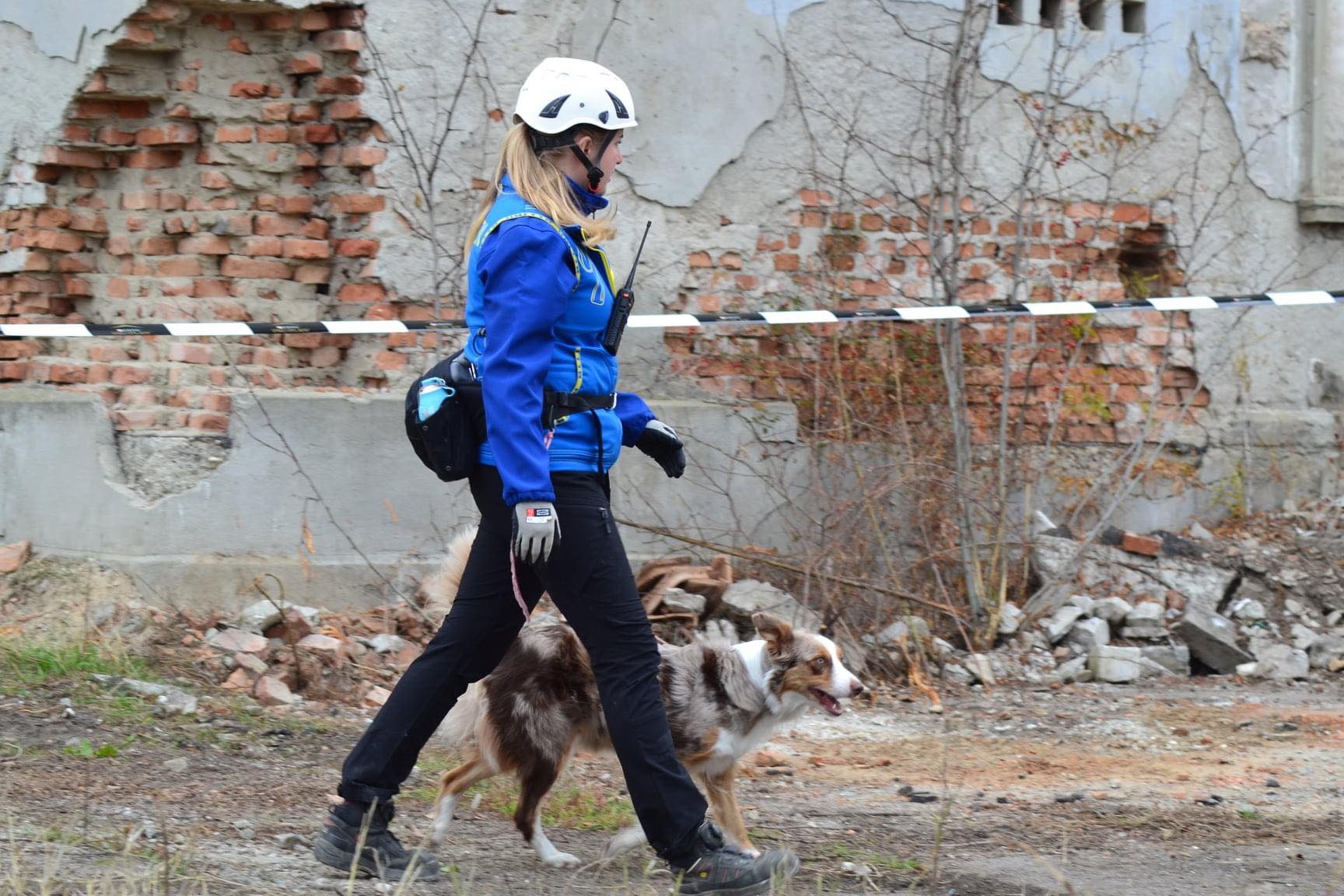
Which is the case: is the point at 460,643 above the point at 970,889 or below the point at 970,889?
above

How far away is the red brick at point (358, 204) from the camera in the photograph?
7648 millimetres

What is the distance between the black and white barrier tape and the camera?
666 centimetres

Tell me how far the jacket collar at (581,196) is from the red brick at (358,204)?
150 inches

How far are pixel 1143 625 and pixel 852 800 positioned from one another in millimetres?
3228

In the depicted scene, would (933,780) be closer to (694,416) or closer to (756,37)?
(694,416)

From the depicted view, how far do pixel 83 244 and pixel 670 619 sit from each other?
3795 mm

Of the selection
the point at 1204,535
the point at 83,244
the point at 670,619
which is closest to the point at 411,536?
the point at 670,619

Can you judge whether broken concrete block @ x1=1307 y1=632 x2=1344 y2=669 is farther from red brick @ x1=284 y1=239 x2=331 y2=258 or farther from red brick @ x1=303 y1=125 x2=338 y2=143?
red brick @ x1=303 y1=125 x2=338 y2=143

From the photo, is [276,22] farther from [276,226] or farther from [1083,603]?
[1083,603]

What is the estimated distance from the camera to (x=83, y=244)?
25.8ft

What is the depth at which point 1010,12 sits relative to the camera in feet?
29.7

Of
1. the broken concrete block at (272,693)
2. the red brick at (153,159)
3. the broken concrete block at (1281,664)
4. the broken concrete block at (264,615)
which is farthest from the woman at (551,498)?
the broken concrete block at (1281,664)

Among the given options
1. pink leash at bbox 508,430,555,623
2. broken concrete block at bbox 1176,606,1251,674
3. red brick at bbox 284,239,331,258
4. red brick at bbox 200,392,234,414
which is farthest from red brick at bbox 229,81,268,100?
broken concrete block at bbox 1176,606,1251,674

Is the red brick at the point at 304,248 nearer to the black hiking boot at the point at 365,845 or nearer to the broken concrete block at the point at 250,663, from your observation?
the broken concrete block at the point at 250,663
